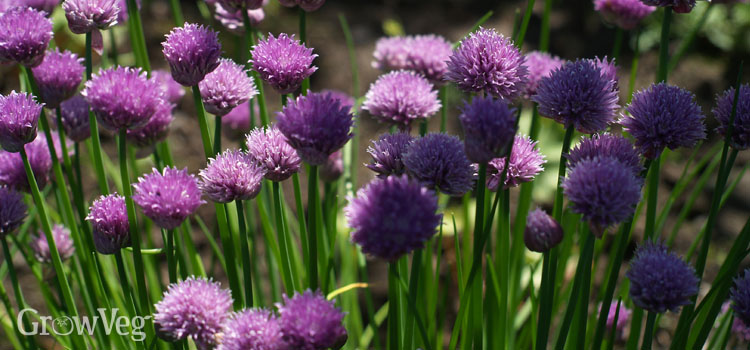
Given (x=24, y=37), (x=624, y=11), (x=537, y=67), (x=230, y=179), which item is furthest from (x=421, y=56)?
(x=24, y=37)

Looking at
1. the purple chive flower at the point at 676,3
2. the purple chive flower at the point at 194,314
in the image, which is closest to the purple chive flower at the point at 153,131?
the purple chive flower at the point at 194,314

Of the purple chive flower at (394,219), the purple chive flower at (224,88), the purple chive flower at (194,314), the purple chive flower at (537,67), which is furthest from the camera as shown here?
the purple chive flower at (537,67)

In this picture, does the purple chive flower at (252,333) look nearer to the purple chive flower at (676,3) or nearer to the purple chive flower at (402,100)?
the purple chive flower at (402,100)

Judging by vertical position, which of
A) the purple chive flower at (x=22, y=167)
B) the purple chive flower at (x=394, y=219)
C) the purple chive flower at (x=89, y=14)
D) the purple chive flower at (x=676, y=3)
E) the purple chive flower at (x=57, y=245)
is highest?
the purple chive flower at (x=676, y=3)

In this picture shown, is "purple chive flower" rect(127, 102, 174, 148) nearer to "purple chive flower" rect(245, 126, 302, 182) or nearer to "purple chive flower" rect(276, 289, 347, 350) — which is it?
"purple chive flower" rect(245, 126, 302, 182)

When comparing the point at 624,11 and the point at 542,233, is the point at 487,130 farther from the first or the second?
the point at 624,11

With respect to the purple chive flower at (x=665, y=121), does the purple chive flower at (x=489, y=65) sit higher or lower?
higher

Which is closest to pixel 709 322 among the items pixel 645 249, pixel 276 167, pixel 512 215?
pixel 645 249
